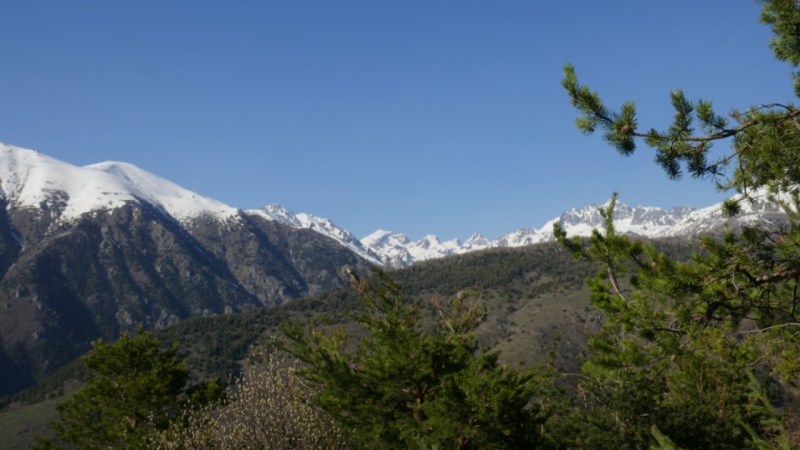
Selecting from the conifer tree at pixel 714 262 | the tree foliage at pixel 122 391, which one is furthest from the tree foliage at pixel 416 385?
the tree foliage at pixel 122 391

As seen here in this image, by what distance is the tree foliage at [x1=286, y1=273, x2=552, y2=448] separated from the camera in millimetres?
14258

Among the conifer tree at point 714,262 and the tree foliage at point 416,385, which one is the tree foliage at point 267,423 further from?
the conifer tree at point 714,262

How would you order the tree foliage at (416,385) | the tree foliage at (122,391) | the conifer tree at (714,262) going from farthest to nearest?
the tree foliage at (122,391), the tree foliage at (416,385), the conifer tree at (714,262)

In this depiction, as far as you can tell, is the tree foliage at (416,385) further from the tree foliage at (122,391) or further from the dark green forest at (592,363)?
the tree foliage at (122,391)

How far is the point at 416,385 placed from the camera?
15.9m

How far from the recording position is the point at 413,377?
50.0 ft

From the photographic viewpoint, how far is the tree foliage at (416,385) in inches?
561

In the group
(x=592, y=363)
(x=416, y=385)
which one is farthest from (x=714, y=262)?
(x=416, y=385)

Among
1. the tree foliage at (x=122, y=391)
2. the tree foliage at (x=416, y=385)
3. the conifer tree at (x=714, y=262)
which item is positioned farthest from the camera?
the tree foliage at (x=122, y=391)

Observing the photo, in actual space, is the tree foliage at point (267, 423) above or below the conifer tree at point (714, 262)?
below

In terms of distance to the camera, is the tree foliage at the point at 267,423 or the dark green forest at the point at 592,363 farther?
the tree foliage at the point at 267,423

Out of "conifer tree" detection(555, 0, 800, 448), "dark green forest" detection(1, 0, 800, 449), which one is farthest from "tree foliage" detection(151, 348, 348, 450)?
"conifer tree" detection(555, 0, 800, 448)

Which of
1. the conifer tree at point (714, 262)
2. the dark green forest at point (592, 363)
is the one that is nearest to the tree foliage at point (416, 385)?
the dark green forest at point (592, 363)

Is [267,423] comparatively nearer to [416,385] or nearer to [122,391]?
[416,385]
